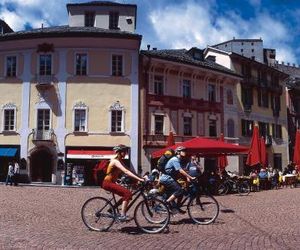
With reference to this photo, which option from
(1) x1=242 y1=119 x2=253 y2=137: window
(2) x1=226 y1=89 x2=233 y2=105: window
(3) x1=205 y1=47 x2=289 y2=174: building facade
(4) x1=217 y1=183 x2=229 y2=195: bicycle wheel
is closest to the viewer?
(4) x1=217 y1=183 x2=229 y2=195: bicycle wheel

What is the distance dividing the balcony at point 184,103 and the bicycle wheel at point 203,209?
23235 millimetres

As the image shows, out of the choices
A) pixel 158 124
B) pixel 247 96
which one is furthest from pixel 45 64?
pixel 247 96

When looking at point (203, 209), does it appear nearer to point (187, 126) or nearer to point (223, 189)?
point (223, 189)

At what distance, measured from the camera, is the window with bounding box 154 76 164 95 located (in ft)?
112

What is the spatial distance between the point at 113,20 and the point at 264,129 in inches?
715

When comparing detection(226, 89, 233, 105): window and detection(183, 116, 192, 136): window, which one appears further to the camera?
detection(226, 89, 233, 105): window

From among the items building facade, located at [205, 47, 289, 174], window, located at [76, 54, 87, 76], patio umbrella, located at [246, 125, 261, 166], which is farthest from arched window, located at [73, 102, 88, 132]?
building facade, located at [205, 47, 289, 174]

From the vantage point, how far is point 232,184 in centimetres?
2134

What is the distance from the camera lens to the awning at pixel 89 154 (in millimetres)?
31266

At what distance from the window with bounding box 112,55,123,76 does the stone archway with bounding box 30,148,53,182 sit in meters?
7.56

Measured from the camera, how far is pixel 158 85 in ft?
113

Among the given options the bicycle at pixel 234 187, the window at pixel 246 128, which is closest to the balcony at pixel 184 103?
the window at pixel 246 128

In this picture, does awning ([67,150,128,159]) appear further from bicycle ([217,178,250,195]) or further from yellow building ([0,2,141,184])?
bicycle ([217,178,250,195])

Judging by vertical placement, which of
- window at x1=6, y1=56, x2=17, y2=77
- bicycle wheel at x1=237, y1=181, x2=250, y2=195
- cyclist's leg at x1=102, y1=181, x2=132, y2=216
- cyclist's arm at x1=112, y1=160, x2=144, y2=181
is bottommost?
bicycle wheel at x1=237, y1=181, x2=250, y2=195
